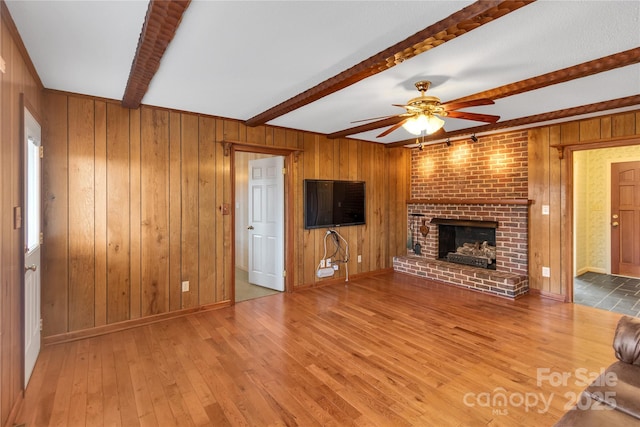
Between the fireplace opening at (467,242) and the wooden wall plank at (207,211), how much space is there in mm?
3741

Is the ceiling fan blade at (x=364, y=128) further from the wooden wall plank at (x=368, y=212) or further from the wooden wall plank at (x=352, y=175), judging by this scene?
the wooden wall plank at (x=368, y=212)

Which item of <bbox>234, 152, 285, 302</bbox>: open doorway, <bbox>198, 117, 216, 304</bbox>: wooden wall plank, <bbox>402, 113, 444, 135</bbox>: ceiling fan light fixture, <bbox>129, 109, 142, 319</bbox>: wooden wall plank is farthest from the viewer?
<bbox>234, 152, 285, 302</bbox>: open doorway

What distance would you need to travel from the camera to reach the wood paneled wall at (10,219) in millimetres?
1756

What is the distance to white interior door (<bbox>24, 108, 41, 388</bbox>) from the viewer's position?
2.35m

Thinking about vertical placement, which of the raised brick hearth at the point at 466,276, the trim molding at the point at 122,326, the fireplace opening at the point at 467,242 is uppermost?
the fireplace opening at the point at 467,242

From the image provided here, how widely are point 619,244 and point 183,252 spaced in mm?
6954

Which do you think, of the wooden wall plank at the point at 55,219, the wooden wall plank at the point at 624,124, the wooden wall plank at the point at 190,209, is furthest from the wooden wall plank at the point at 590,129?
the wooden wall plank at the point at 55,219

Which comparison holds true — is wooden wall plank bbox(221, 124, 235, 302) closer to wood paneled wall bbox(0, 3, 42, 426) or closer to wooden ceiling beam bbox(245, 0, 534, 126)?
wooden ceiling beam bbox(245, 0, 534, 126)

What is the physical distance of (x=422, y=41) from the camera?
6.39 feet

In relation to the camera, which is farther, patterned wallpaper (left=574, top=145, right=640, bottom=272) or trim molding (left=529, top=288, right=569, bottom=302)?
patterned wallpaper (left=574, top=145, right=640, bottom=272)

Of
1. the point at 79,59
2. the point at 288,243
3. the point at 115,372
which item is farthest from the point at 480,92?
the point at 115,372

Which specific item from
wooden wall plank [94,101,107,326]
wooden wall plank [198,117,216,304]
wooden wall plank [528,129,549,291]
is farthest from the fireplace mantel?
wooden wall plank [94,101,107,326]

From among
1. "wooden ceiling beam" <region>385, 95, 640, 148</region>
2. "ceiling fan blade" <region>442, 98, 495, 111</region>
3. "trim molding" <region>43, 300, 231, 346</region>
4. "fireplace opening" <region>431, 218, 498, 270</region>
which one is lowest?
"trim molding" <region>43, 300, 231, 346</region>

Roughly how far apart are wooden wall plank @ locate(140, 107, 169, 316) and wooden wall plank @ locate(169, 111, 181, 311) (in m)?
0.04
